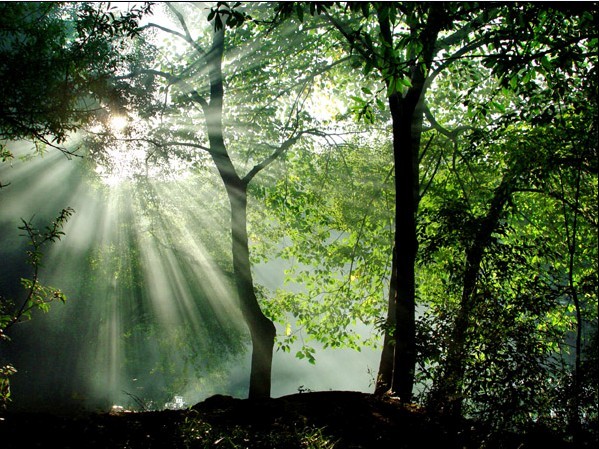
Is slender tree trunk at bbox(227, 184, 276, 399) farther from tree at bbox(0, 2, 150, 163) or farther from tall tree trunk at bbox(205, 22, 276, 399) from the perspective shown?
tree at bbox(0, 2, 150, 163)

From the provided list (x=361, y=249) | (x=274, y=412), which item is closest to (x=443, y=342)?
(x=274, y=412)

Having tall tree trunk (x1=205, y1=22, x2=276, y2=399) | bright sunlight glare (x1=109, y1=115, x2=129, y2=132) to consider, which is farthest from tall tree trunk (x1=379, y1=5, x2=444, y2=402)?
bright sunlight glare (x1=109, y1=115, x2=129, y2=132)

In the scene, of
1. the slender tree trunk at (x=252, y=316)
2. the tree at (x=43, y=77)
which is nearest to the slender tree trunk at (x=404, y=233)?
the slender tree trunk at (x=252, y=316)

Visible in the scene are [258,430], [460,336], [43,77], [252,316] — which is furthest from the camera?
[252,316]

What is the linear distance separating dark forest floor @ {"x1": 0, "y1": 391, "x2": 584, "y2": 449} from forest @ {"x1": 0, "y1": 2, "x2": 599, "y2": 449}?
4 cm

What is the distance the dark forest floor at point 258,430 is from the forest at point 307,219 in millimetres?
36

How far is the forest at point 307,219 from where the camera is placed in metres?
4.10

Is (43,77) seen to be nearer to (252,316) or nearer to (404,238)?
(404,238)

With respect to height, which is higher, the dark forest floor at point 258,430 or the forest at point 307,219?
the forest at point 307,219

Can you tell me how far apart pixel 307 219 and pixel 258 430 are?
828 cm

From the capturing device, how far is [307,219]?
12195 mm

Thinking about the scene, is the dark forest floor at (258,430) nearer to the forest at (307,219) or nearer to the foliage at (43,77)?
the forest at (307,219)

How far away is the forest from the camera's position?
4.10 meters

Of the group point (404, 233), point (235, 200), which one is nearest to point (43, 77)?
point (235, 200)
